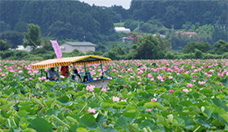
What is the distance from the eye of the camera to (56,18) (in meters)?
80.4

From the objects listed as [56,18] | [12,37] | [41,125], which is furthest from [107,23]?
[41,125]

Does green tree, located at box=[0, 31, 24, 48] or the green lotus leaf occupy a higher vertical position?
the green lotus leaf

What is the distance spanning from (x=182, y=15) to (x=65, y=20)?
47.6 metres

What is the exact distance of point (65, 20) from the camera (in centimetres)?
8038

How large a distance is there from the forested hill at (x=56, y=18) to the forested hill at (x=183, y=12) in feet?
105

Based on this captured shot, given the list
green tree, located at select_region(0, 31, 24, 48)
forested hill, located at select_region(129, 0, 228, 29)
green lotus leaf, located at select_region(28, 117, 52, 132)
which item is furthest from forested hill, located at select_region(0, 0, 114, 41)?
green lotus leaf, located at select_region(28, 117, 52, 132)

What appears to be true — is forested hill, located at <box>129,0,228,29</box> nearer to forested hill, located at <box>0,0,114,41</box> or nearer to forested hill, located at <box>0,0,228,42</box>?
forested hill, located at <box>0,0,228,42</box>

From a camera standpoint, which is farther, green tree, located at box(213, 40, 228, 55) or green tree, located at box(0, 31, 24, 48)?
green tree, located at box(0, 31, 24, 48)

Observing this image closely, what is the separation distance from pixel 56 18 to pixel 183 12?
5021 centimetres

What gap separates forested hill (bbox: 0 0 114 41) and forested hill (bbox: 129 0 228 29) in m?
32.1

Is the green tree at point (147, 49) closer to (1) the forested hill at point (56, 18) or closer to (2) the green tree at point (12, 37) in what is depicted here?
(2) the green tree at point (12, 37)

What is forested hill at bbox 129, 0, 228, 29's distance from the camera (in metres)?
105

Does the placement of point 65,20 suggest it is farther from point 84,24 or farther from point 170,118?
point 170,118

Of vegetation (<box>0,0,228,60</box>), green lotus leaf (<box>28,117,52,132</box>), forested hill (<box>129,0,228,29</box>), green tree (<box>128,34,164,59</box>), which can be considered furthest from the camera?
forested hill (<box>129,0,228,29</box>)
